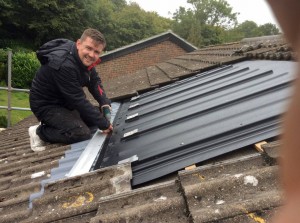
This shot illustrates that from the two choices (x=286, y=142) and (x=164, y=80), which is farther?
(x=164, y=80)

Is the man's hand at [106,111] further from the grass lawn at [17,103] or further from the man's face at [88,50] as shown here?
the grass lawn at [17,103]

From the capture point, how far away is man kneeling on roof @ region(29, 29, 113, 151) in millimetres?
3109

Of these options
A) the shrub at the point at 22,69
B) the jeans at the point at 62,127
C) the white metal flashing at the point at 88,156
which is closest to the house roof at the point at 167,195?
the white metal flashing at the point at 88,156

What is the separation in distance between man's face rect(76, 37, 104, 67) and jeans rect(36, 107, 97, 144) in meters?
0.62

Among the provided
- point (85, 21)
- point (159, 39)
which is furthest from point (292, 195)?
point (85, 21)

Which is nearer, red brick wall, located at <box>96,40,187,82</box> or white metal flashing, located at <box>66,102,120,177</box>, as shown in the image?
white metal flashing, located at <box>66,102,120,177</box>

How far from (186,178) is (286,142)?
115 centimetres

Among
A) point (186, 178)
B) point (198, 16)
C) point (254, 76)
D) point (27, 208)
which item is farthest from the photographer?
point (198, 16)

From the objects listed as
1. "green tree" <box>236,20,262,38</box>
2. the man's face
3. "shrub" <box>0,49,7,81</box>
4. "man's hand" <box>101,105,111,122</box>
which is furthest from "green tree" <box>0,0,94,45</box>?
"green tree" <box>236,20,262,38</box>

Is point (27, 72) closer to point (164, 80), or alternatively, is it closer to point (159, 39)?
point (159, 39)

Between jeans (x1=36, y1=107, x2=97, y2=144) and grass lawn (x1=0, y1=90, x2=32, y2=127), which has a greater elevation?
jeans (x1=36, y1=107, x2=97, y2=144)

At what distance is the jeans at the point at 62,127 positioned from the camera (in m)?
3.34

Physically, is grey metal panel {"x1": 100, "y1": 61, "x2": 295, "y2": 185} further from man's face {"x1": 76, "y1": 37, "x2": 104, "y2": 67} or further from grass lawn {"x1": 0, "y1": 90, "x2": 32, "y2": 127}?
grass lawn {"x1": 0, "y1": 90, "x2": 32, "y2": 127}

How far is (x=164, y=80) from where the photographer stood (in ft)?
18.0
